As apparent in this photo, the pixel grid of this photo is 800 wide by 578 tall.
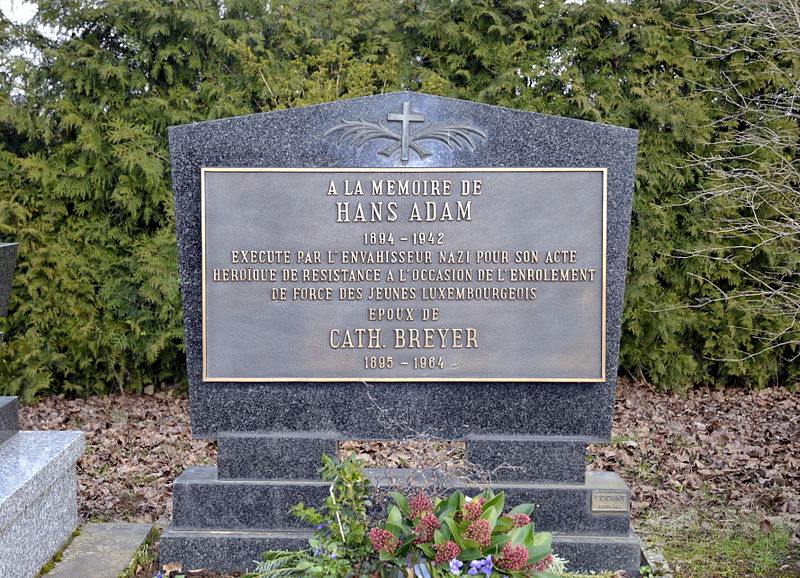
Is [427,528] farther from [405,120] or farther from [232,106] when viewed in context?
[232,106]

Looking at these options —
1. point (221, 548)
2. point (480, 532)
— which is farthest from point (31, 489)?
point (480, 532)

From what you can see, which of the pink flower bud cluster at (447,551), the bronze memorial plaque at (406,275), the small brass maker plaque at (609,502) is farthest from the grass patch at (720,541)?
the pink flower bud cluster at (447,551)

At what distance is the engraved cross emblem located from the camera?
383 centimetres

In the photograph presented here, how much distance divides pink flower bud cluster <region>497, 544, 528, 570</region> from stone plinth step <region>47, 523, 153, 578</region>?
78.5 inches

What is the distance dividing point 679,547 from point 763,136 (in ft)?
15.6

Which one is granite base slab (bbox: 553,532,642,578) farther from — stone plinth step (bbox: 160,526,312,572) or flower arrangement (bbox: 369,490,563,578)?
stone plinth step (bbox: 160,526,312,572)

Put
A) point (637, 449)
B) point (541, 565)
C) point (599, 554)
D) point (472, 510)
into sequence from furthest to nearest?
point (637, 449), point (599, 554), point (541, 565), point (472, 510)

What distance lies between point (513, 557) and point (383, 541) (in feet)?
1.77

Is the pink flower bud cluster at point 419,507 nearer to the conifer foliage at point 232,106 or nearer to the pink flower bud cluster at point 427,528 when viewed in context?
the pink flower bud cluster at point 427,528

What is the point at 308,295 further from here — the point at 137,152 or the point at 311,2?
the point at 311,2

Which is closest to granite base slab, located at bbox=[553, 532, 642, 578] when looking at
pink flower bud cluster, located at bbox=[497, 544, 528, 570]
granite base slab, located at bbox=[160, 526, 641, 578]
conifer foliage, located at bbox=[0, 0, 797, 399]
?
granite base slab, located at bbox=[160, 526, 641, 578]

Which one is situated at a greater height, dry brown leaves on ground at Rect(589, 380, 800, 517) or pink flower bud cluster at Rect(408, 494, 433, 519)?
pink flower bud cluster at Rect(408, 494, 433, 519)

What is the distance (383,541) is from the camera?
9.83ft

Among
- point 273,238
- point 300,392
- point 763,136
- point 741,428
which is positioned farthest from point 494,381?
point 763,136
